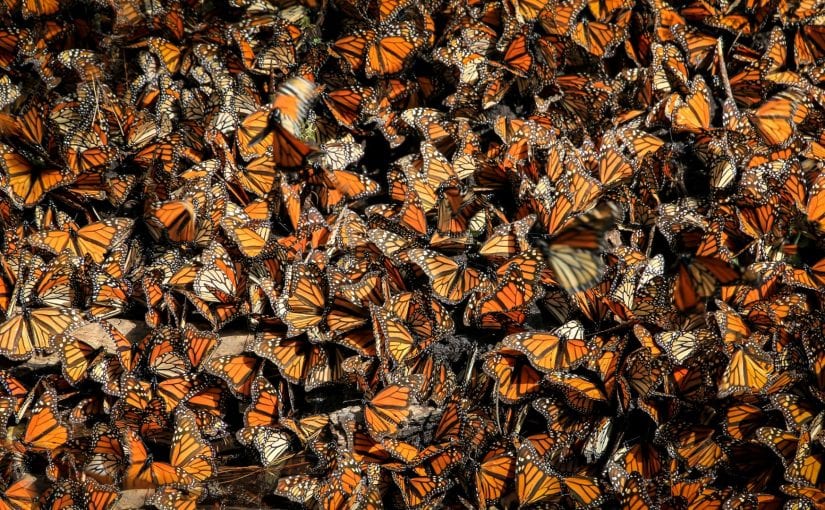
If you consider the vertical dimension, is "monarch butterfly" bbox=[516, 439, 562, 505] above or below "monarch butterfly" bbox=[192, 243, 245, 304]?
below

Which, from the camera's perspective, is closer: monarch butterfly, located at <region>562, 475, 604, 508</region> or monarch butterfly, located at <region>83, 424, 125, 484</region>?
monarch butterfly, located at <region>562, 475, 604, 508</region>

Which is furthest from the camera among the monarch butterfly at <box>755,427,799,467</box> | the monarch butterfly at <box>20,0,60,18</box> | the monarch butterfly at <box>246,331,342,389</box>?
the monarch butterfly at <box>20,0,60,18</box>

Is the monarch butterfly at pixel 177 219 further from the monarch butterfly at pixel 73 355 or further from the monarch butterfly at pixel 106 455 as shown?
the monarch butterfly at pixel 106 455

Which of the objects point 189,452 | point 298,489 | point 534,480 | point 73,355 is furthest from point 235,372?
point 534,480

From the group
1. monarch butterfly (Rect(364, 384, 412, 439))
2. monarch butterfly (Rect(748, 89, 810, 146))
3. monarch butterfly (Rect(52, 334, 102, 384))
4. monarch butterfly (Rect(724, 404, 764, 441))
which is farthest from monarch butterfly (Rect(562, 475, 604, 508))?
monarch butterfly (Rect(52, 334, 102, 384))

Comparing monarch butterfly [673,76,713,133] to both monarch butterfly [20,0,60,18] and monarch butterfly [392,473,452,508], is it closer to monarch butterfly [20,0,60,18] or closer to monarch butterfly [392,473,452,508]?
monarch butterfly [392,473,452,508]

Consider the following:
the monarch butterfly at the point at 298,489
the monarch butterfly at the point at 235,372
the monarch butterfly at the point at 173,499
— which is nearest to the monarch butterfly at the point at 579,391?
the monarch butterfly at the point at 298,489

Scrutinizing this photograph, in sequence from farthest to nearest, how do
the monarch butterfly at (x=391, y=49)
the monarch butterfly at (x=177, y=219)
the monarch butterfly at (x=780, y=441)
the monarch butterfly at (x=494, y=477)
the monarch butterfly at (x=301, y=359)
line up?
the monarch butterfly at (x=391, y=49) < the monarch butterfly at (x=177, y=219) < the monarch butterfly at (x=301, y=359) < the monarch butterfly at (x=494, y=477) < the monarch butterfly at (x=780, y=441)

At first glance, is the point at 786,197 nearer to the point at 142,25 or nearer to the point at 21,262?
the point at 142,25

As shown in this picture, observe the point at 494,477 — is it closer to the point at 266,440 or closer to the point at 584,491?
the point at 584,491
